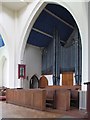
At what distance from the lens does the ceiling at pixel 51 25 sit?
9.41 meters

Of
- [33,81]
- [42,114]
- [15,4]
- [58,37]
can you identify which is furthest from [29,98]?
[33,81]

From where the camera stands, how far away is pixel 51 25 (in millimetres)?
10289

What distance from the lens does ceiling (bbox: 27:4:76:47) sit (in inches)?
370

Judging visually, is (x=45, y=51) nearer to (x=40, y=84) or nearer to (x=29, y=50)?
(x=29, y=50)

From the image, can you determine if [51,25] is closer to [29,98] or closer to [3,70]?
[29,98]

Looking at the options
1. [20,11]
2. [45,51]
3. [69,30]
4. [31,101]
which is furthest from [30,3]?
[31,101]

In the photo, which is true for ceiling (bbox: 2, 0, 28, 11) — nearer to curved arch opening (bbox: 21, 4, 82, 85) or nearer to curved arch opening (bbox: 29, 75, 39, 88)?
curved arch opening (bbox: 21, 4, 82, 85)

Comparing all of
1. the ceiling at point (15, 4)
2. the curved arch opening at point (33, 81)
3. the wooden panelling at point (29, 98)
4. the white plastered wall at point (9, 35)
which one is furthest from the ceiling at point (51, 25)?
the wooden panelling at point (29, 98)

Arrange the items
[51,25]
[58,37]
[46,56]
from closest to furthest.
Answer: [51,25], [58,37], [46,56]

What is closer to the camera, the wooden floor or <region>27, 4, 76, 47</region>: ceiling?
the wooden floor

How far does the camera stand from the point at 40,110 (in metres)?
6.02

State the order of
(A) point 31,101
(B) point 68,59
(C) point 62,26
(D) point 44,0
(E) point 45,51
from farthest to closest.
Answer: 1. (E) point 45,51
2. (C) point 62,26
3. (B) point 68,59
4. (D) point 44,0
5. (A) point 31,101

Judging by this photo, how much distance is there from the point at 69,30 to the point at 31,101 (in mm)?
5388

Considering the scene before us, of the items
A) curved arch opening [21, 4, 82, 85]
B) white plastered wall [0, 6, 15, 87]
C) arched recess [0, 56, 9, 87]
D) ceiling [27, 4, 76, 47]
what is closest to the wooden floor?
curved arch opening [21, 4, 82, 85]
